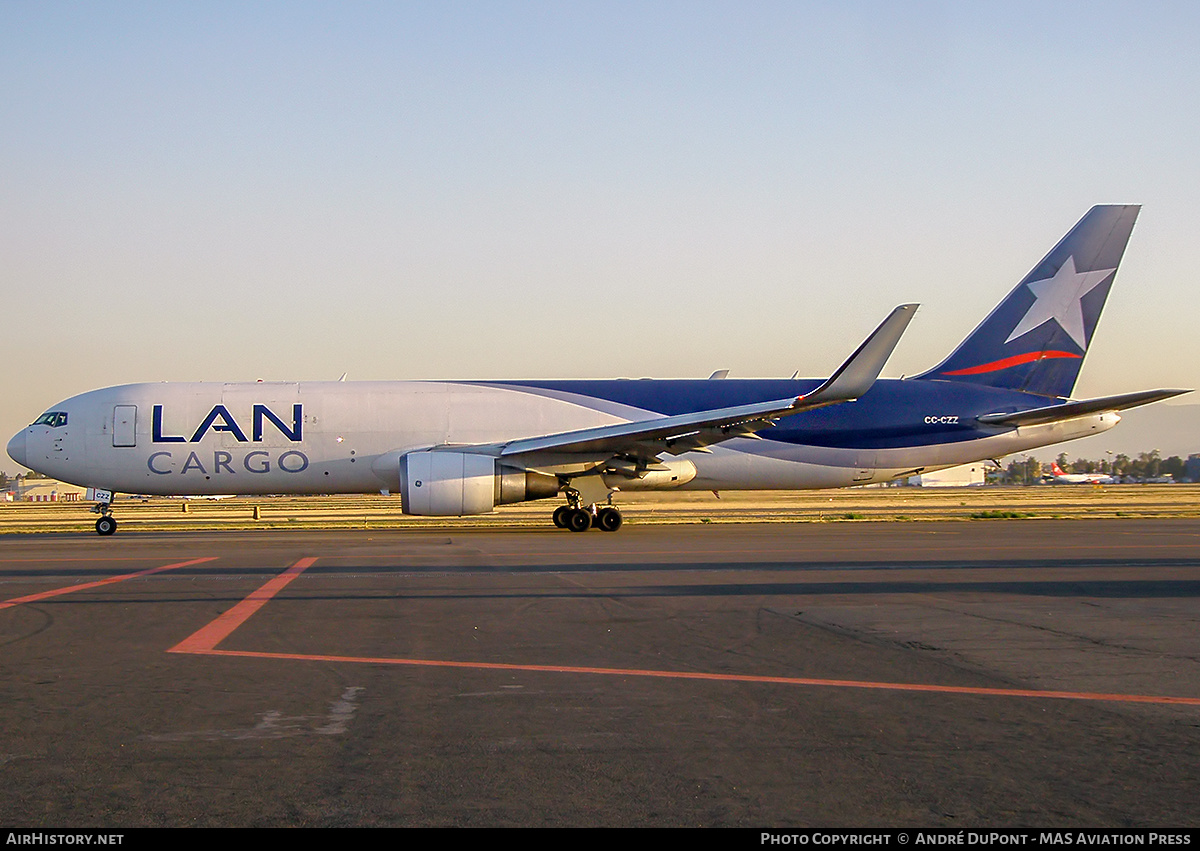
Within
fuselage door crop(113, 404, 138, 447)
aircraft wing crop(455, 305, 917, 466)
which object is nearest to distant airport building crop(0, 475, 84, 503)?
fuselage door crop(113, 404, 138, 447)

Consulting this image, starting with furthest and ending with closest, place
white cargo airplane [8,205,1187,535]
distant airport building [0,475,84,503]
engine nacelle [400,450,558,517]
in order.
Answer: distant airport building [0,475,84,503], white cargo airplane [8,205,1187,535], engine nacelle [400,450,558,517]

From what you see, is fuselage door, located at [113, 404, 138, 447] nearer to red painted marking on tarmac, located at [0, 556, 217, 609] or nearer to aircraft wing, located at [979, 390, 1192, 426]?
red painted marking on tarmac, located at [0, 556, 217, 609]

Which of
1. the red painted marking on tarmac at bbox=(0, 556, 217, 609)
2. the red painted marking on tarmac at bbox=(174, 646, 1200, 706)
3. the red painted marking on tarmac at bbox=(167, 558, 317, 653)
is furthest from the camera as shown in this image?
the red painted marking on tarmac at bbox=(0, 556, 217, 609)

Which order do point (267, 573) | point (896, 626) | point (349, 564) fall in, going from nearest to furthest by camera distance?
1. point (896, 626)
2. point (267, 573)
3. point (349, 564)

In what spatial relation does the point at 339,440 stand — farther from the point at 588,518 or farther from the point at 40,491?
the point at 40,491

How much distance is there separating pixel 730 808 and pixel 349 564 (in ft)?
40.1

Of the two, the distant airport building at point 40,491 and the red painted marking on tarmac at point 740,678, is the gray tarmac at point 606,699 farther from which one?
the distant airport building at point 40,491

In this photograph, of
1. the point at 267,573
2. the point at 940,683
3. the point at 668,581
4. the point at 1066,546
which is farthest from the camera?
the point at 1066,546

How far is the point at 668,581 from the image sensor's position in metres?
13.1

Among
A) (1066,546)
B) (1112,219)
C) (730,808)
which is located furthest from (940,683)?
(1112,219)

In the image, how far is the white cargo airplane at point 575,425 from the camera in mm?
24672

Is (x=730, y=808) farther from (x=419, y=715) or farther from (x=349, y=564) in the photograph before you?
(x=349, y=564)

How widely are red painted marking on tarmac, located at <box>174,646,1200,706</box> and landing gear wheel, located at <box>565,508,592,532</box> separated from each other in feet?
50.1

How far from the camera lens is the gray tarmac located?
4.35m
